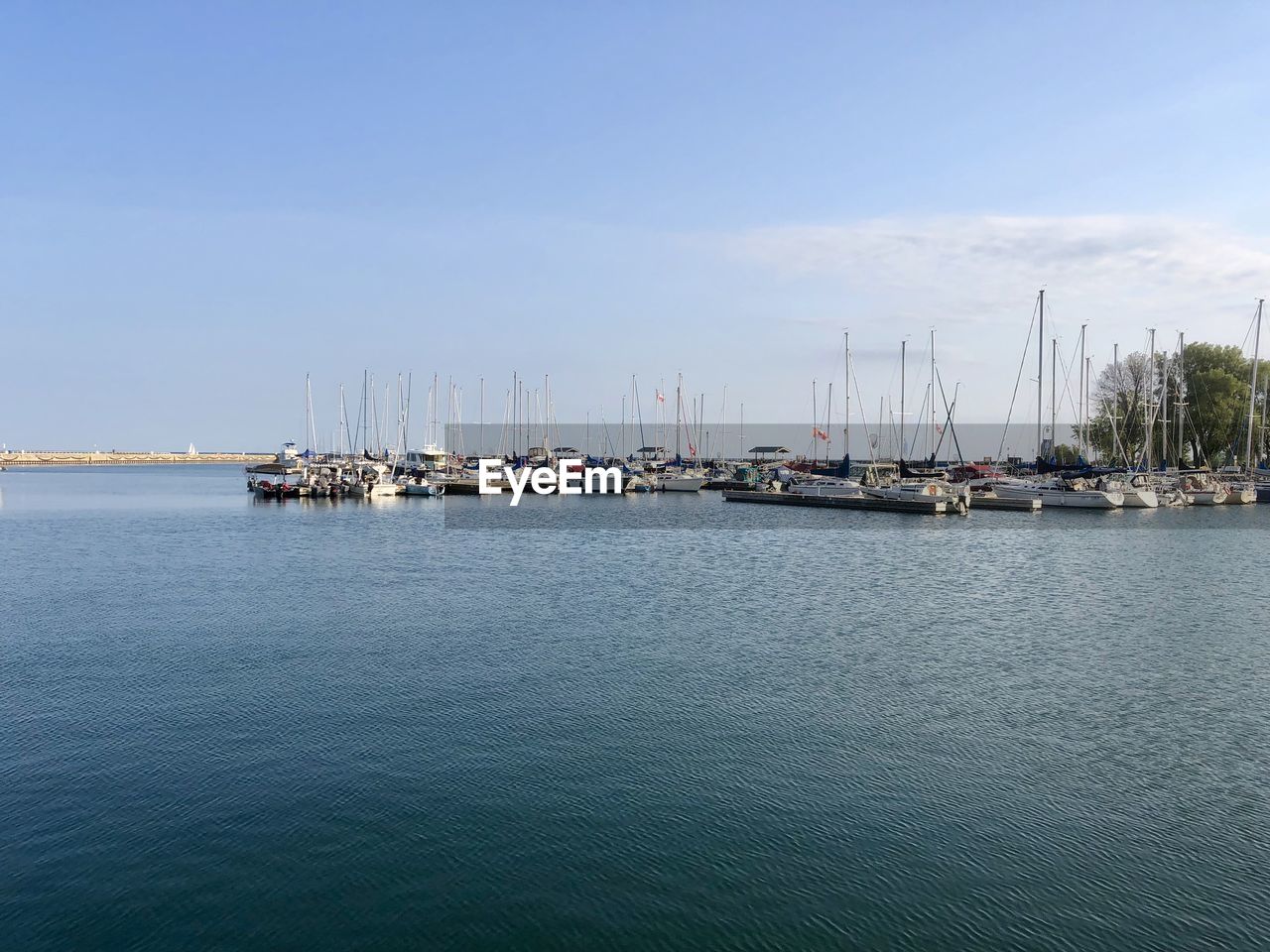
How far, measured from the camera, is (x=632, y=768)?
1656 centimetres

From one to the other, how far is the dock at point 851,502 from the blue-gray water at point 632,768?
134ft

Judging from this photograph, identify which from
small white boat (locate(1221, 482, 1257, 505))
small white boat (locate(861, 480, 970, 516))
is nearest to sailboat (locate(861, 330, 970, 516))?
small white boat (locate(861, 480, 970, 516))

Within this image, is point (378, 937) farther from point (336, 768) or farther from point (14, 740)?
point (14, 740)

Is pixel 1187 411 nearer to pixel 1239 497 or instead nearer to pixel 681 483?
pixel 1239 497

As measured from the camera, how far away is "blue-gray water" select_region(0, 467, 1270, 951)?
11.6 meters

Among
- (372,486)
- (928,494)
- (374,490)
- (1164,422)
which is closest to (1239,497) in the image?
(1164,422)

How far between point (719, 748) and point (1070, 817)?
6209mm

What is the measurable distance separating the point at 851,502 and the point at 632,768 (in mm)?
72599

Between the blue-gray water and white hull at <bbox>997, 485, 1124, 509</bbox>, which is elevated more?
white hull at <bbox>997, 485, 1124, 509</bbox>

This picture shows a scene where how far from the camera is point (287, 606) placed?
33156 mm

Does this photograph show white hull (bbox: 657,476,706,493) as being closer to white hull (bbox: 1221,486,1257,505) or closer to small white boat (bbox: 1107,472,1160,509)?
small white boat (bbox: 1107,472,1160,509)

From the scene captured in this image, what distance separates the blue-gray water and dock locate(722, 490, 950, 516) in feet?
134

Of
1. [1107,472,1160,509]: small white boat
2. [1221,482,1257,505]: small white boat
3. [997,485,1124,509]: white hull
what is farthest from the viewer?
[1221,482,1257,505]: small white boat

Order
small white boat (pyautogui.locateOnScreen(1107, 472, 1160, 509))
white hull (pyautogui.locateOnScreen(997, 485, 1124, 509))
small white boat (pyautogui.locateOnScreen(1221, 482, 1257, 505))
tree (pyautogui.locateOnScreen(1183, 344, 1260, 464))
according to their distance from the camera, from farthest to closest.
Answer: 1. tree (pyautogui.locateOnScreen(1183, 344, 1260, 464))
2. small white boat (pyautogui.locateOnScreen(1221, 482, 1257, 505))
3. small white boat (pyautogui.locateOnScreen(1107, 472, 1160, 509))
4. white hull (pyautogui.locateOnScreen(997, 485, 1124, 509))
